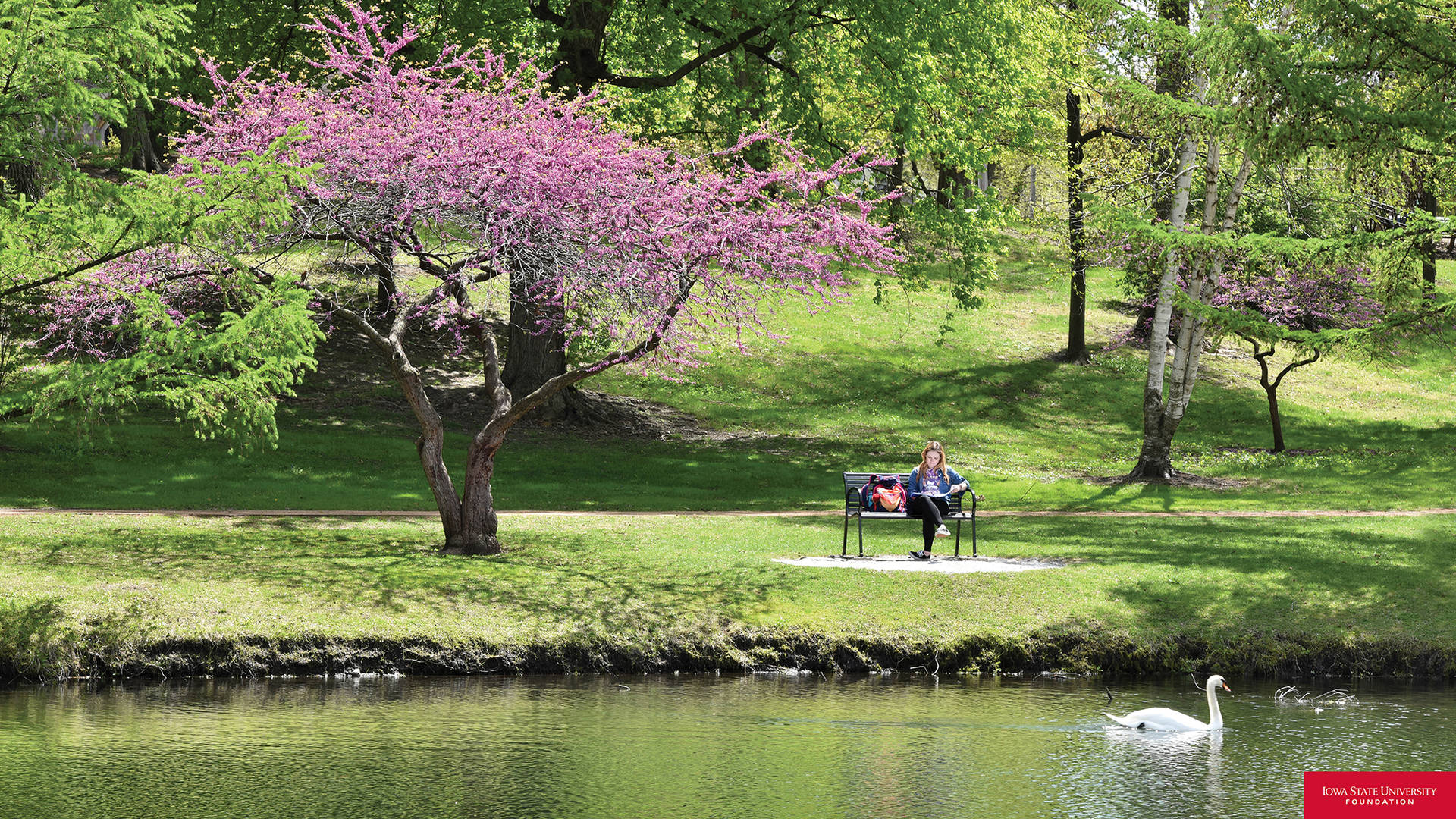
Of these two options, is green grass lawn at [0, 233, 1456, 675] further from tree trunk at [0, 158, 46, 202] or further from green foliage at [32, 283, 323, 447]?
tree trunk at [0, 158, 46, 202]

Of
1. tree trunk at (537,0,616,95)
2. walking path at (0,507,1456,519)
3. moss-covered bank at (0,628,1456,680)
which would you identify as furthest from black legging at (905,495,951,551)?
tree trunk at (537,0,616,95)

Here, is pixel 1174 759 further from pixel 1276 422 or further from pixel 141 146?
pixel 141 146

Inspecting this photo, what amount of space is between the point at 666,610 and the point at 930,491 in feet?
12.8

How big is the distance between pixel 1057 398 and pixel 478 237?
24672 millimetres

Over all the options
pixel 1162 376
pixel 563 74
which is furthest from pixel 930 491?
pixel 563 74

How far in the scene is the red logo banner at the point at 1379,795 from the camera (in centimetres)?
827

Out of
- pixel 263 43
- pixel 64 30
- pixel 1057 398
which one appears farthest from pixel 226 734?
pixel 1057 398

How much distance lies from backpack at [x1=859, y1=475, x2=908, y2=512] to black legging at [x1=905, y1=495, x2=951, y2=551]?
16cm

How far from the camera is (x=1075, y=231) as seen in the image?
29125 millimetres

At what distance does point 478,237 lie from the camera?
52.7 feet

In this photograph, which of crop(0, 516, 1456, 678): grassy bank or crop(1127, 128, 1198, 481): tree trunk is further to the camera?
crop(1127, 128, 1198, 481): tree trunk

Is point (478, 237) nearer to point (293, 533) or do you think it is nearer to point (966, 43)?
point (293, 533)

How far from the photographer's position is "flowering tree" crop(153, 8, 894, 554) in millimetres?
15516

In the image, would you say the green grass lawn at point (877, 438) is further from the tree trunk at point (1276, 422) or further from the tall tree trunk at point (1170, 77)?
the tall tree trunk at point (1170, 77)
